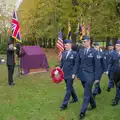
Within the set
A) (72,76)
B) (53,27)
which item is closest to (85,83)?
(72,76)

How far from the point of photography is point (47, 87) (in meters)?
14.0

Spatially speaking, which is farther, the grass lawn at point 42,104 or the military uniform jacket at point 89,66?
the grass lawn at point 42,104

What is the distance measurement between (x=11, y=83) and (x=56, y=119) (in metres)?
6.00

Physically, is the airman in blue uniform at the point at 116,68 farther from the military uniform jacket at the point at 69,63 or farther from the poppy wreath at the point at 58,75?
the poppy wreath at the point at 58,75

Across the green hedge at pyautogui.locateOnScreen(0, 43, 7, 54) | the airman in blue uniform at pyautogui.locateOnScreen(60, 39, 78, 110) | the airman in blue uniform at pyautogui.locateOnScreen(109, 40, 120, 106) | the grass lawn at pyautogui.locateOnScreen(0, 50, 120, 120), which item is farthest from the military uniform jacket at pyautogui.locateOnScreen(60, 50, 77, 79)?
the green hedge at pyautogui.locateOnScreen(0, 43, 7, 54)

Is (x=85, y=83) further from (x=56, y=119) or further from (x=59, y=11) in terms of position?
(x=59, y=11)

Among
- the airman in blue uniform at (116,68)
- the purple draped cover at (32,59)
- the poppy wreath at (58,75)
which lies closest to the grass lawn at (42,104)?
the airman in blue uniform at (116,68)

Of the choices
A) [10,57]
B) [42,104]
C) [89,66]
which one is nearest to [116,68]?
[89,66]

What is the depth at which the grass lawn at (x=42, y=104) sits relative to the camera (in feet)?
29.6

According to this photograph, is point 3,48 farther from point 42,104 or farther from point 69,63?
point 69,63

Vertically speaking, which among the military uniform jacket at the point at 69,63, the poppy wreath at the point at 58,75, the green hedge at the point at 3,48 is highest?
the military uniform jacket at the point at 69,63

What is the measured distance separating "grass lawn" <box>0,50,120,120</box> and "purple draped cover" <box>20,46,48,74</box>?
15.0 feet

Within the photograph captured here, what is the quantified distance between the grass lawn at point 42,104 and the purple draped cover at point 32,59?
4.56m

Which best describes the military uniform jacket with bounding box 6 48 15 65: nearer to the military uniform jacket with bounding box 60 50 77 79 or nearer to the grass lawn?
the grass lawn
